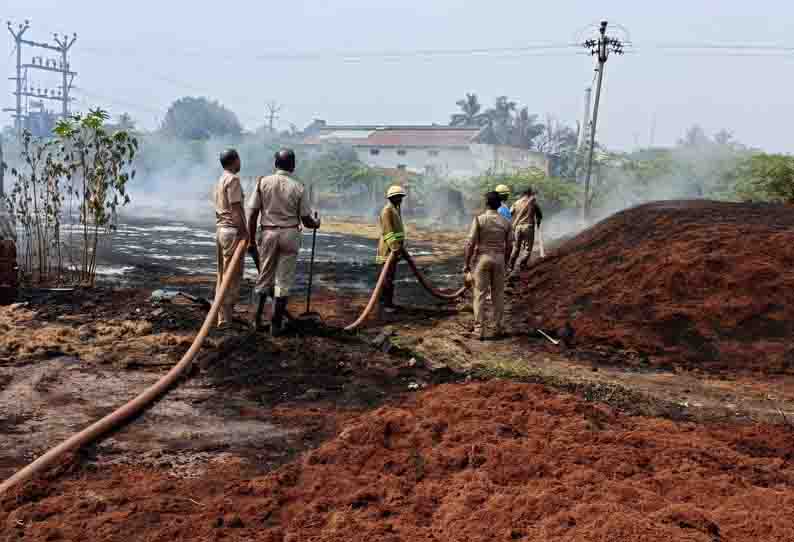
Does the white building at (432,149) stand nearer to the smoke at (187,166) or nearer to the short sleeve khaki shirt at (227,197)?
the smoke at (187,166)

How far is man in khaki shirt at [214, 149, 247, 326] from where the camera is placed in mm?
7137

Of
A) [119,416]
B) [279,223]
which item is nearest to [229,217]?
[279,223]

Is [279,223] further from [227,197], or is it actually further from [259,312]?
[259,312]

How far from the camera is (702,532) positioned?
9.75 ft

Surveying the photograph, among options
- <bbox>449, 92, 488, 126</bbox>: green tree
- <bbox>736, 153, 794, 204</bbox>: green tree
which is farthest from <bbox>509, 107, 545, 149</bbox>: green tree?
<bbox>736, 153, 794, 204</bbox>: green tree

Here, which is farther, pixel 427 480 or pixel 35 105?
pixel 35 105

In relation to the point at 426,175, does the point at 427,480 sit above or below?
below

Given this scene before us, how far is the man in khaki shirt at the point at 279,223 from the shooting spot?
7047 mm

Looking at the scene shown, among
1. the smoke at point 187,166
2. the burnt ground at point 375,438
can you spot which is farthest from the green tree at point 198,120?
the burnt ground at point 375,438

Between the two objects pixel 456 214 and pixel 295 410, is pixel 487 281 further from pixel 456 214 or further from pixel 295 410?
pixel 456 214

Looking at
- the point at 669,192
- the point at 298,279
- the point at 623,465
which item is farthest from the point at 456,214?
the point at 623,465

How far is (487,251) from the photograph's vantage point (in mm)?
8281

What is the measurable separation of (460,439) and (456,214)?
30.2 meters

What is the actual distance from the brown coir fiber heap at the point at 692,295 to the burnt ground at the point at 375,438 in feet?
1.54
